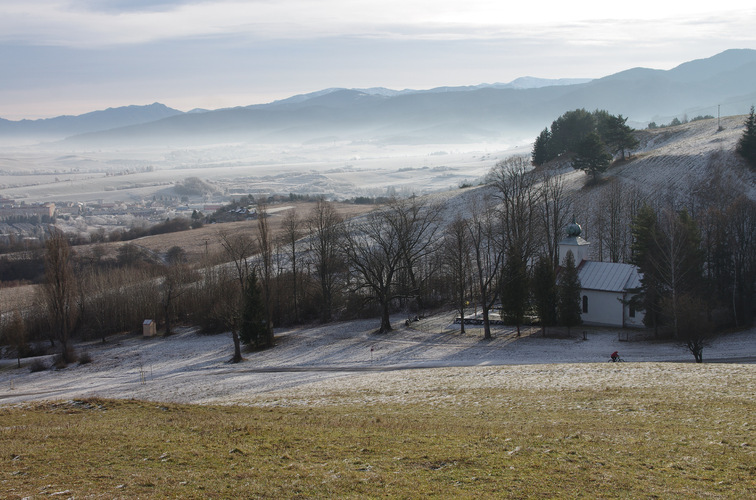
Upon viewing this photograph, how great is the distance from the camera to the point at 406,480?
462 inches

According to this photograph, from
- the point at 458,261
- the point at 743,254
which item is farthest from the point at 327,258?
the point at 743,254

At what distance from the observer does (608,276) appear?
41.2m

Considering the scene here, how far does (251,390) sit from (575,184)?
191 feet

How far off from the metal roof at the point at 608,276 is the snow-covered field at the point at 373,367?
3709 millimetres

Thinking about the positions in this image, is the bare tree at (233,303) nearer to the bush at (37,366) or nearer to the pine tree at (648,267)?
the bush at (37,366)

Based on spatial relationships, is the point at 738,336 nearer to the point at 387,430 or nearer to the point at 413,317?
the point at 413,317

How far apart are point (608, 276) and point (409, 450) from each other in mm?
31821

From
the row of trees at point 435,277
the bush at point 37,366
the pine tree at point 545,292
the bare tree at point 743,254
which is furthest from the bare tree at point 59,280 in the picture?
the bare tree at point 743,254

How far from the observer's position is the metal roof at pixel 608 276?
40.0 meters

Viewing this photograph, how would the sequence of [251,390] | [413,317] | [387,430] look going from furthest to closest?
[413,317] → [251,390] → [387,430]

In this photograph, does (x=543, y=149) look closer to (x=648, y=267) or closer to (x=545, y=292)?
(x=648, y=267)

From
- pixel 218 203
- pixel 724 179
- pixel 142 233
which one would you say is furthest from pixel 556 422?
pixel 218 203

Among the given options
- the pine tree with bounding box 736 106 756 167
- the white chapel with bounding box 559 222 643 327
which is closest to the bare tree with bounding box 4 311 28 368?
the white chapel with bounding box 559 222 643 327

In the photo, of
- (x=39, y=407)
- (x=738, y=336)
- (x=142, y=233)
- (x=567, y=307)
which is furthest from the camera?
(x=142, y=233)
